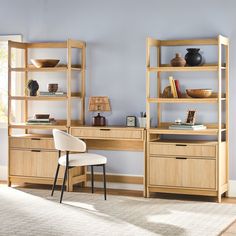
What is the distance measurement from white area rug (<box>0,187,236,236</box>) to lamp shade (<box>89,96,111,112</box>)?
3.39ft

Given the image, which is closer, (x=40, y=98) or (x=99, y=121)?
(x=99, y=121)

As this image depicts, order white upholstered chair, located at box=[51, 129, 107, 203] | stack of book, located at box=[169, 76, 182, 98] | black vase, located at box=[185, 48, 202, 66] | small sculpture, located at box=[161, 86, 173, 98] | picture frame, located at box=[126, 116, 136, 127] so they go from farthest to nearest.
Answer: picture frame, located at box=[126, 116, 136, 127], small sculpture, located at box=[161, 86, 173, 98], stack of book, located at box=[169, 76, 182, 98], black vase, located at box=[185, 48, 202, 66], white upholstered chair, located at box=[51, 129, 107, 203]

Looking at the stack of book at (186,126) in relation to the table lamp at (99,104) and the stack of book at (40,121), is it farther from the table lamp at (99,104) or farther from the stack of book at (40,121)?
the stack of book at (40,121)

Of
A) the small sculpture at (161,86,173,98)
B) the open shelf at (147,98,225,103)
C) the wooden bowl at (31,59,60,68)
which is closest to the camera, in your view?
the open shelf at (147,98,225,103)

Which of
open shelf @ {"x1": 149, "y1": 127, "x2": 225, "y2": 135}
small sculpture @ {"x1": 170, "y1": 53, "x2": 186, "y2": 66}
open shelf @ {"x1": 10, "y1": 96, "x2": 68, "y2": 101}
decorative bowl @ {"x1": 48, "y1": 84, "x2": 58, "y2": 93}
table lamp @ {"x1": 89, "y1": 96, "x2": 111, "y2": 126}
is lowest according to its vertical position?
open shelf @ {"x1": 149, "y1": 127, "x2": 225, "y2": 135}

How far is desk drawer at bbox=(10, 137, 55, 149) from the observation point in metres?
6.96

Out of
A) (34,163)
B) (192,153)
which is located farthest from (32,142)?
(192,153)

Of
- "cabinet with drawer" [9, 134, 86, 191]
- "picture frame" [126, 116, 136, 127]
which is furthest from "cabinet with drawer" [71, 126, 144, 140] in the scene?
"cabinet with drawer" [9, 134, 86, 191]

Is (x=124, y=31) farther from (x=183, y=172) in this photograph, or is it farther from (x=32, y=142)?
(x=183, y=172)

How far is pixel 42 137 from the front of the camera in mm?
7062

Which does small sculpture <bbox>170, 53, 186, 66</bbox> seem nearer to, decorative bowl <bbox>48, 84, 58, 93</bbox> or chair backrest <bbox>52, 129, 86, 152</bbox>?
chair backrest <bbox>52, 129, 86, 152</bbox>

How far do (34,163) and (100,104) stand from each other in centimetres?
103

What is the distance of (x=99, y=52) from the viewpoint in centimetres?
720

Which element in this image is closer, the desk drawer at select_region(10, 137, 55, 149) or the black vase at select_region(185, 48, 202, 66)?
the black vase at select_region(185, 48, 202, 66)
